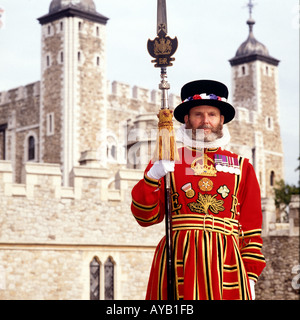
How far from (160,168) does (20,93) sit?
33.0 metres

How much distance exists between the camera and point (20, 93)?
1476 inches

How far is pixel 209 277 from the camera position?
17.3 ft

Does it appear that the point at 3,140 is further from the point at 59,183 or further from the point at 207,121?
the point at 207,121

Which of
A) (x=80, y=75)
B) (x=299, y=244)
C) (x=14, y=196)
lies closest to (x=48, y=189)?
(x=14, y=196)

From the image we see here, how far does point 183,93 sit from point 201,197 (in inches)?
31.7

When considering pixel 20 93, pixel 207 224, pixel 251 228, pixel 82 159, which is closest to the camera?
pixel 207 224

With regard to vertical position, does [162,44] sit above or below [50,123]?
below

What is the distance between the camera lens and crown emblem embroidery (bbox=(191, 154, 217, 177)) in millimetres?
5539

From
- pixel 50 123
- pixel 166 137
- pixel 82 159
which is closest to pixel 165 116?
pixel 166 137

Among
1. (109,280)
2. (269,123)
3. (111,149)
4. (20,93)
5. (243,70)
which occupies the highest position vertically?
(243,70)

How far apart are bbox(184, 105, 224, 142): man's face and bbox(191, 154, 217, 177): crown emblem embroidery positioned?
16 cm

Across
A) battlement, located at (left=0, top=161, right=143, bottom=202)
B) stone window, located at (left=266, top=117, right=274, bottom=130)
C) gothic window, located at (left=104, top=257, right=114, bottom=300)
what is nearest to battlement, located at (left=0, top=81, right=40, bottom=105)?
stone window, located at (left=266, top=117, right=274, bottom=130)

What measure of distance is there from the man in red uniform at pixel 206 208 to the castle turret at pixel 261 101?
36887 mm

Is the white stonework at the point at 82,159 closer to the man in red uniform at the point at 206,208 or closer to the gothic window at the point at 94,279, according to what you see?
the gothic window at the point at 94,279
